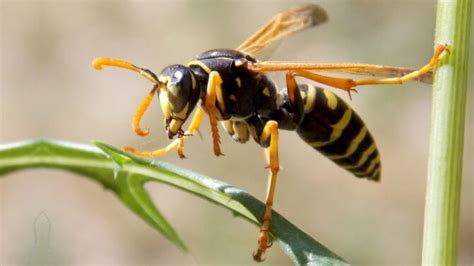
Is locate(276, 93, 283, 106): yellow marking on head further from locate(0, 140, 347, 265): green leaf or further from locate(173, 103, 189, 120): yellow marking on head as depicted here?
locate(0, 140, 347, 265): green leaf

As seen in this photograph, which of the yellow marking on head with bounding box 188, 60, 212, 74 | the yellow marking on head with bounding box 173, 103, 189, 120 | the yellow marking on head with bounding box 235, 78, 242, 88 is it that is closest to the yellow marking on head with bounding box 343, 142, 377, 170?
the yellow marking on head with bounding box 235, 78, 242, 88

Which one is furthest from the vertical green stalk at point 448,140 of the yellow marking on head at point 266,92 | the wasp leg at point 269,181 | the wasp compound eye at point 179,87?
the yellow marking on head at point 266,92

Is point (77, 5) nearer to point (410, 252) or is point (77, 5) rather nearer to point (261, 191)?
point (261, 191)

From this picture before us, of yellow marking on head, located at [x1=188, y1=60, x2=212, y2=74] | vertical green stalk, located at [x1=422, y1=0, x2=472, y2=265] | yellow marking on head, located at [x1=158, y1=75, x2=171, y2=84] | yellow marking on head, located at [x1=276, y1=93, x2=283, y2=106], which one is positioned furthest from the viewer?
yellow marking on head, located at [x1=276, y1=93, x2=283, y2=106]

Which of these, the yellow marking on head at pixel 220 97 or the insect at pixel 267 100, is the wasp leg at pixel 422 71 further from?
the yellow marking on head at pixel 220 97

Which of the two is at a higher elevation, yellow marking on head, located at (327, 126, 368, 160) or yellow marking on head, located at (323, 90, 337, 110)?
yellow marking on head, located at (323, 90, 337, 110)

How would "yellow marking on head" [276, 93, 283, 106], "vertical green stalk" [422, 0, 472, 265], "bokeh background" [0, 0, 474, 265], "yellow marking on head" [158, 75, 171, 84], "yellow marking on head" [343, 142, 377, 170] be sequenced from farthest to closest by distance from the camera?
"bokeh background" [0, 0, 474, 265] < "yellow marking on head" [343, 142, 377, 170] < "yellow marking on head" [276, 93, 283, 106] < "yellow marking on head" [158, 75, 171, 84] < "vertical green stalk" [422, 0, 472, 265]

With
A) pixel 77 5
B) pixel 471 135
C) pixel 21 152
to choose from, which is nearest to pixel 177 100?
pixel 21 152
